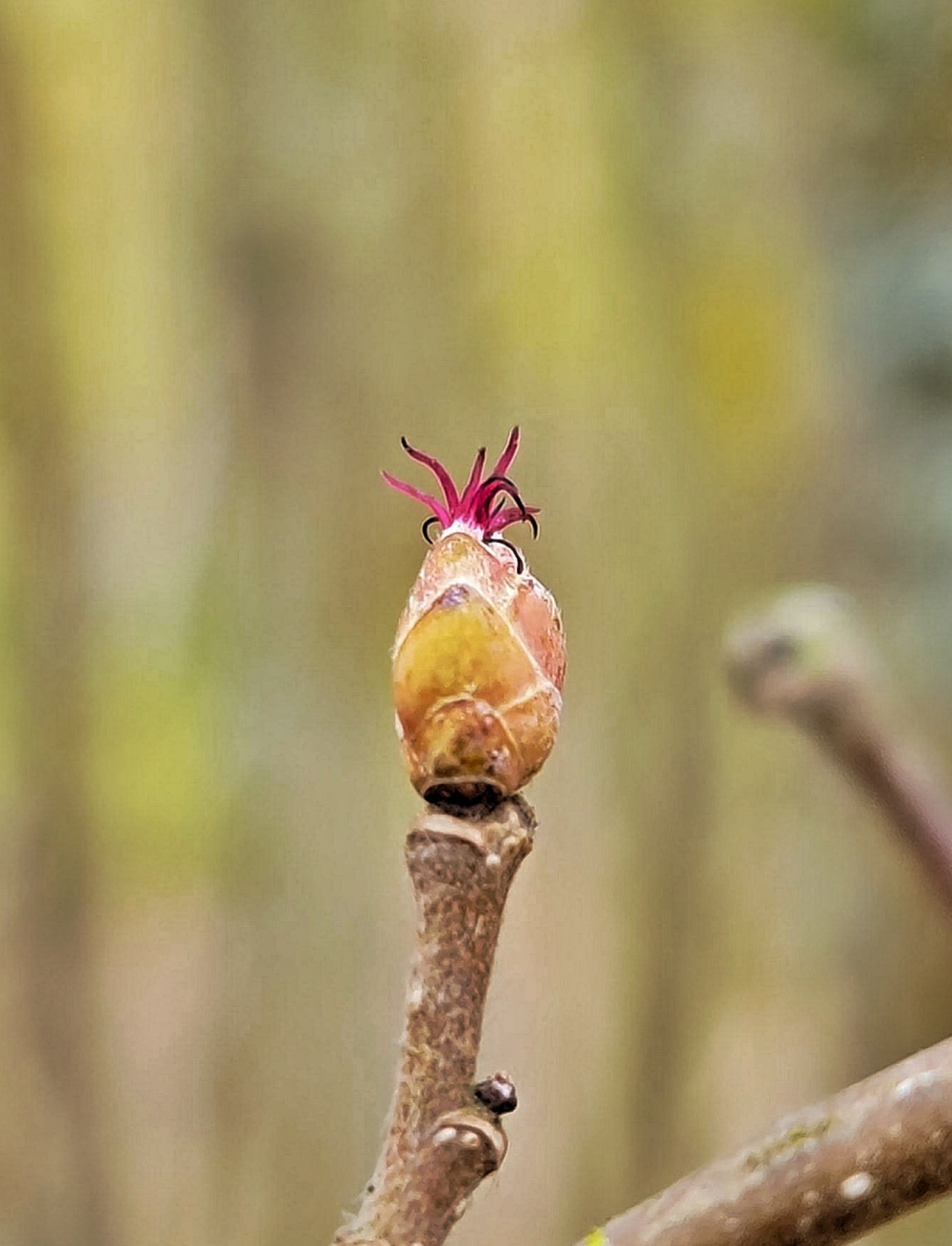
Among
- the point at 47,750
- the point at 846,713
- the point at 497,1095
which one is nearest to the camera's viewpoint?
the point at 497,1095

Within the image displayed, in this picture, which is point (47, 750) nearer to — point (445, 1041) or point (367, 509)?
point (367, 509)

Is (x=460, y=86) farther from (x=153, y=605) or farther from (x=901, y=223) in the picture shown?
(x=153, y=605)

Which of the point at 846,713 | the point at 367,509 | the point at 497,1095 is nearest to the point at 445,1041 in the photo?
the point at 497,1095

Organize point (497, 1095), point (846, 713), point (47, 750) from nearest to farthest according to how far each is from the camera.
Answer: point (497, 1095), point (846, 713), point (47, 750)

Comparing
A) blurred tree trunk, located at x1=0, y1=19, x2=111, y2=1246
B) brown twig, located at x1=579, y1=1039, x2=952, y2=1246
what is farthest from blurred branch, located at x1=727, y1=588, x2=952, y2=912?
blurred tree trunk, located at x1=0, y1=19, x2=111, y2=1246

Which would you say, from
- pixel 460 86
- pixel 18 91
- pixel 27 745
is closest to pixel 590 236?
pixel 460 86

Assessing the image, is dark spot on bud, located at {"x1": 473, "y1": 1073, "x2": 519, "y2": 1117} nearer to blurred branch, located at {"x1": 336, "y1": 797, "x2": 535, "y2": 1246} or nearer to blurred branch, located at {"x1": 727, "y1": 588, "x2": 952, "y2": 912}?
blurred branch, located at {"x1": 336, "y1": 797, "x2": 535, "y2": 1246}

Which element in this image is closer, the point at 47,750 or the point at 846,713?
the point at 846,713
